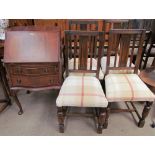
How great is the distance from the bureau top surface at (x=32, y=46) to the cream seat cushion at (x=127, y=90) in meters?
0.62

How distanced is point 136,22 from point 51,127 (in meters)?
2.36

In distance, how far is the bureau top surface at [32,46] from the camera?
1507 millimetres

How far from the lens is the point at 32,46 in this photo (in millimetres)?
1520

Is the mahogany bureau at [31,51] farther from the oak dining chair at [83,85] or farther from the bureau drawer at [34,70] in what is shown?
the oak dining chair at [83,85]

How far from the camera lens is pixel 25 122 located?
184cm

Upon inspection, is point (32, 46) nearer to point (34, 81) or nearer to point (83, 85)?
point (34, 81)

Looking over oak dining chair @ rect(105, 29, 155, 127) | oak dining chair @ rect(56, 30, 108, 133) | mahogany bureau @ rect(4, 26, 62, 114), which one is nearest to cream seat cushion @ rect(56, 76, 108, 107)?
oak dining chair @ rect(56, 30, 108, 133)

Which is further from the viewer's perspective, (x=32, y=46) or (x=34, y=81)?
(x=34, y=81)

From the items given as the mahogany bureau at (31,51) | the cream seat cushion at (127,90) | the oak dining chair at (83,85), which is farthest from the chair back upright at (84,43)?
the cream seat cushion at (127,90)

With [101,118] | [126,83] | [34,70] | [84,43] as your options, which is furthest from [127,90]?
[34,70]

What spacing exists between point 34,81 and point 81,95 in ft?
1.80

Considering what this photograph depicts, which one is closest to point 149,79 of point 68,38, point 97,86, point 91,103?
point 97,86

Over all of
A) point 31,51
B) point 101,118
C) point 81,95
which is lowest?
point 101,118

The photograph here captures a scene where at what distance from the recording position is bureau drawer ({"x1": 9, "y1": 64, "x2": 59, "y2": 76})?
155 centimetres
